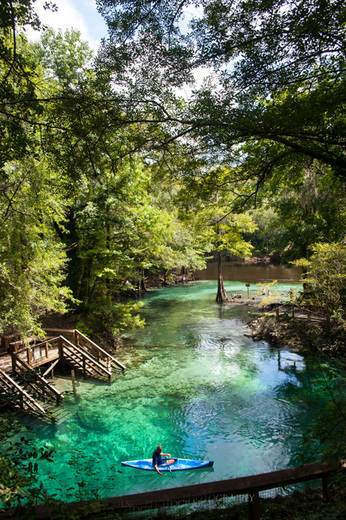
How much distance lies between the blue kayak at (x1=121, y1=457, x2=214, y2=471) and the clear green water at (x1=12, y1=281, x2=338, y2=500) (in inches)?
9.0

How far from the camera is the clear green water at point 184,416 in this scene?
7.58 metres

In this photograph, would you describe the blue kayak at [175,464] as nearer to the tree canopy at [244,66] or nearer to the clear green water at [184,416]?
the clear green water at [184,416]

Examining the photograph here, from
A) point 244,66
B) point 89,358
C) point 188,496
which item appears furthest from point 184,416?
point 244,66

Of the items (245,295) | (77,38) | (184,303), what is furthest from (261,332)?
(77,38)

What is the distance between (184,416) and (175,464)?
2.60 metres

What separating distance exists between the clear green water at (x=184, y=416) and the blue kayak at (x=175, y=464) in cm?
23

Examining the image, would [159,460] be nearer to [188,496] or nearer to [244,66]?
[188,496]

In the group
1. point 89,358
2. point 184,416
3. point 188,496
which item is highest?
point 188,496

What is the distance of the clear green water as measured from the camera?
7582 mm

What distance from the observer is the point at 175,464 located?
752 cm

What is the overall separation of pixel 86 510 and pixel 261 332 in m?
16.3

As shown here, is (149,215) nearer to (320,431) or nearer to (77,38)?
(320,431)

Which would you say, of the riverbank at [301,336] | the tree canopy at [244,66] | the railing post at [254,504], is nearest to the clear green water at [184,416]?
the riverbank at [301,336]

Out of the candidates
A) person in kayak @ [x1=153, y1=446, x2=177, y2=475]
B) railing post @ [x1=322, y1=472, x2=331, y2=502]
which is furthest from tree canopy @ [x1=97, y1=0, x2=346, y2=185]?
person in kayak @ [x1=153, y1=446, x2=177, y2=475]
